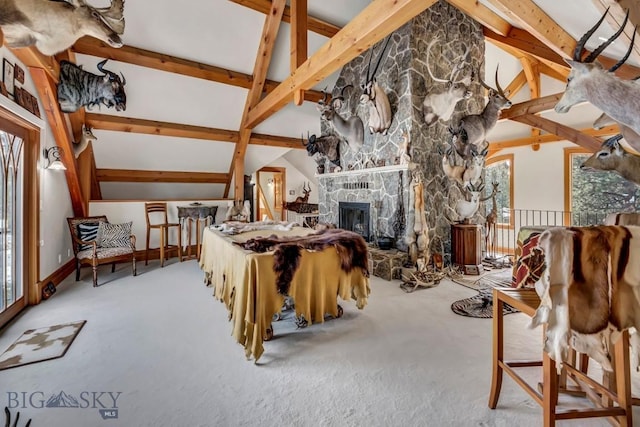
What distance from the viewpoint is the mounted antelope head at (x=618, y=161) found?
231cm

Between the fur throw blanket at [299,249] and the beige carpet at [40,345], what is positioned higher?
the fur throw blanket at [299,249]

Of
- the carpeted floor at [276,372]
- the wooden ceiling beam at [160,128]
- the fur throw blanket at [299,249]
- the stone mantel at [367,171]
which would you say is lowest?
the carpeted floor at [276,372]

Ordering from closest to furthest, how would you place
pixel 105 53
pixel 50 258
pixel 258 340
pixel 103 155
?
pixel 258 340, pixel 50 258, pixel 105 53, pixel 103 155

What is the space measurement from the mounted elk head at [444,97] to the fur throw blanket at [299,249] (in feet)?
9.67

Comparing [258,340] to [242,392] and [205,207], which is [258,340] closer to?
[242,392]

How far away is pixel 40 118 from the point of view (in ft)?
11.8

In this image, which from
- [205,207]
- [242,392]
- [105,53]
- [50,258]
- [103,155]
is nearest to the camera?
[242,392]

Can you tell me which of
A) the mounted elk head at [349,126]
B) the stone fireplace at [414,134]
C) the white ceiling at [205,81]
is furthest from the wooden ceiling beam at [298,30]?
the stone fireplace at [414,134]

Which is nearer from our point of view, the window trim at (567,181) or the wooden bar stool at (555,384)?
the wooden bar stool at (555,384)

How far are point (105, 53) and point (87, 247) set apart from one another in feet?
9.47

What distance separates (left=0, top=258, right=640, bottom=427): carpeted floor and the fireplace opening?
7.46 feet

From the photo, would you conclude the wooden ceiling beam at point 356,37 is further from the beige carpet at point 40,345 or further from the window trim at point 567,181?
the window trim at point 567,181

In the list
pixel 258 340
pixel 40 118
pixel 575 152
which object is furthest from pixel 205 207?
pixel 575 152

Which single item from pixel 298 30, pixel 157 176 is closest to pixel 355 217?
pixel 298 30
